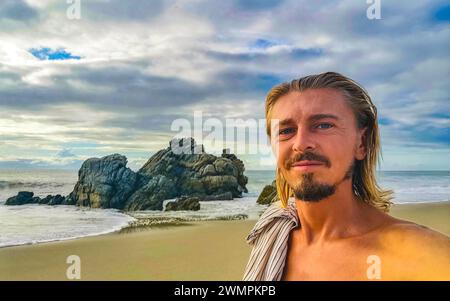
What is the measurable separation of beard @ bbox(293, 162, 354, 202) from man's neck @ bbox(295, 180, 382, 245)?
20mm

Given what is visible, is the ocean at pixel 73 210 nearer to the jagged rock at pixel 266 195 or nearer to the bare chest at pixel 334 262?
the jagged rock at pixel 266 195

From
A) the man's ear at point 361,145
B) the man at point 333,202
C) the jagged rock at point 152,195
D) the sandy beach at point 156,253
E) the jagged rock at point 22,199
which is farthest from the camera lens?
the jagged rock at point 22,199

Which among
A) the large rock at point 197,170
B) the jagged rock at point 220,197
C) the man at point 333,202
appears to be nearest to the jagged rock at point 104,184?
the large rock at point 197,170

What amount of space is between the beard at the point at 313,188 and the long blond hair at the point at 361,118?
0.29 feet

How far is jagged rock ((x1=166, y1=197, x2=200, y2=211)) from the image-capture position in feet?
13.2

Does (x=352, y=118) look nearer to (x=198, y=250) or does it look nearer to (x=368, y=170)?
(x=368, y=170)

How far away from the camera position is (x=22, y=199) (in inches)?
172

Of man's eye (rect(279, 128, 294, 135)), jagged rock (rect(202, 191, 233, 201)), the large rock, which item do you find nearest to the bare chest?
man's eye (rect(279, 128, 294, 135))

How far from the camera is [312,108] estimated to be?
172 centimetres

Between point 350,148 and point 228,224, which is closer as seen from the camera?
point 350,148

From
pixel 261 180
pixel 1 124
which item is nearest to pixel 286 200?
pixel 261 180

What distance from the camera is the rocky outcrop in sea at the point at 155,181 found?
329 cm

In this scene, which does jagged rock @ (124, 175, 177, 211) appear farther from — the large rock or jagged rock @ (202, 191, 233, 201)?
jagged rock @ (202, 191, 233, 201)

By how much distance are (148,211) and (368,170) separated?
2775mm
